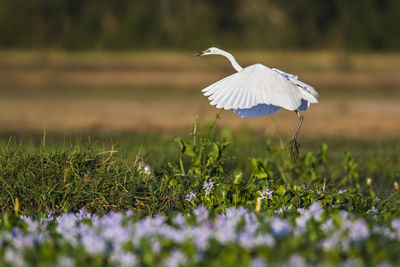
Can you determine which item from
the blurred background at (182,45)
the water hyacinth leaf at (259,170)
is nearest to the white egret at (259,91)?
the water hyacinth leaf at (259,170)

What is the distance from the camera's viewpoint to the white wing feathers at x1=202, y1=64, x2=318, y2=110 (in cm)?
409

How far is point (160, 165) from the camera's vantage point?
5.74 m

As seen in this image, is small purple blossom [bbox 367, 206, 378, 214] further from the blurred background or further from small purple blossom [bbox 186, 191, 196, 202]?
the blurred background

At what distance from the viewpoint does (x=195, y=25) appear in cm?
3103

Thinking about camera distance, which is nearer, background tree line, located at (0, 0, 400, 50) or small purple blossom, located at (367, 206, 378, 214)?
small purple blossom, located at (367, 206, 378, 214)

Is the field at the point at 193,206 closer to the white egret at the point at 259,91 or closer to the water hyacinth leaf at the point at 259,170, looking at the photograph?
the water hyacinth leaf at the point at 259,170

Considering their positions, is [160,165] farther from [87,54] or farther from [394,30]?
[394,30]

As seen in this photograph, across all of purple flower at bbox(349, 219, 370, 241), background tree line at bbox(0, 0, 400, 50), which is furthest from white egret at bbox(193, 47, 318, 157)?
background tree line at bbox(0, 0, 400, 50)

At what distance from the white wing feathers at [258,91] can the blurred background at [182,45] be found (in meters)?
14.1

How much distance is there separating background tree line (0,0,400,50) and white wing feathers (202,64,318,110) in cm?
2576

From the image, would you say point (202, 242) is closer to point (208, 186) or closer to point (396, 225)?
point (396, 225)

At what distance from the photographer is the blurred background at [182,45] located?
22.4m

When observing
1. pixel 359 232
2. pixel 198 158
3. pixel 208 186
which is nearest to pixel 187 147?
pixel 198 158

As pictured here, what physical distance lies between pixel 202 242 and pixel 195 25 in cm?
2851
